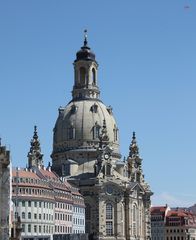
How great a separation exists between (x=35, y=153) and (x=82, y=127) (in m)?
14.4

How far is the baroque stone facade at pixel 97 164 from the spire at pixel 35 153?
578 centimetres

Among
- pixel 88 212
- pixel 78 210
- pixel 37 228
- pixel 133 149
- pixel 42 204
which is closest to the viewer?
pixel 37 228

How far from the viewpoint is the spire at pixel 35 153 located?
6703 inches

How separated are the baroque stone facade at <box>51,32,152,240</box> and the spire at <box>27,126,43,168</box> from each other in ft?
19.0

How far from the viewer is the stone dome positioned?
587 ft

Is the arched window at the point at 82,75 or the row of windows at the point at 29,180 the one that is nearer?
the row of windows at the point at 29,180

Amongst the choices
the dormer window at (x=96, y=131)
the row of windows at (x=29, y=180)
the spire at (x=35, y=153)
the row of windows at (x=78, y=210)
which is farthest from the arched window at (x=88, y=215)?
the row of windows at (x=29, y=180)

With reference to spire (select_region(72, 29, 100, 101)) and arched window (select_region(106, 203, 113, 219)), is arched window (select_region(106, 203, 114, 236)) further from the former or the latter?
spire (select_region(72, 29, 100, 101))

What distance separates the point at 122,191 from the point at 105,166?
754cm

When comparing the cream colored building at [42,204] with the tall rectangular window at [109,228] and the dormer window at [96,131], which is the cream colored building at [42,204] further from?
the dormer window at [96,131]

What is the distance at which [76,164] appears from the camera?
175 m

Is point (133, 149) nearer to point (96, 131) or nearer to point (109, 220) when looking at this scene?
point (96, 131)

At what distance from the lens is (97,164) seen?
170m

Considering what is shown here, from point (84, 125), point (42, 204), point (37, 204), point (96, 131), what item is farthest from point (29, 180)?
point (84, 125)
